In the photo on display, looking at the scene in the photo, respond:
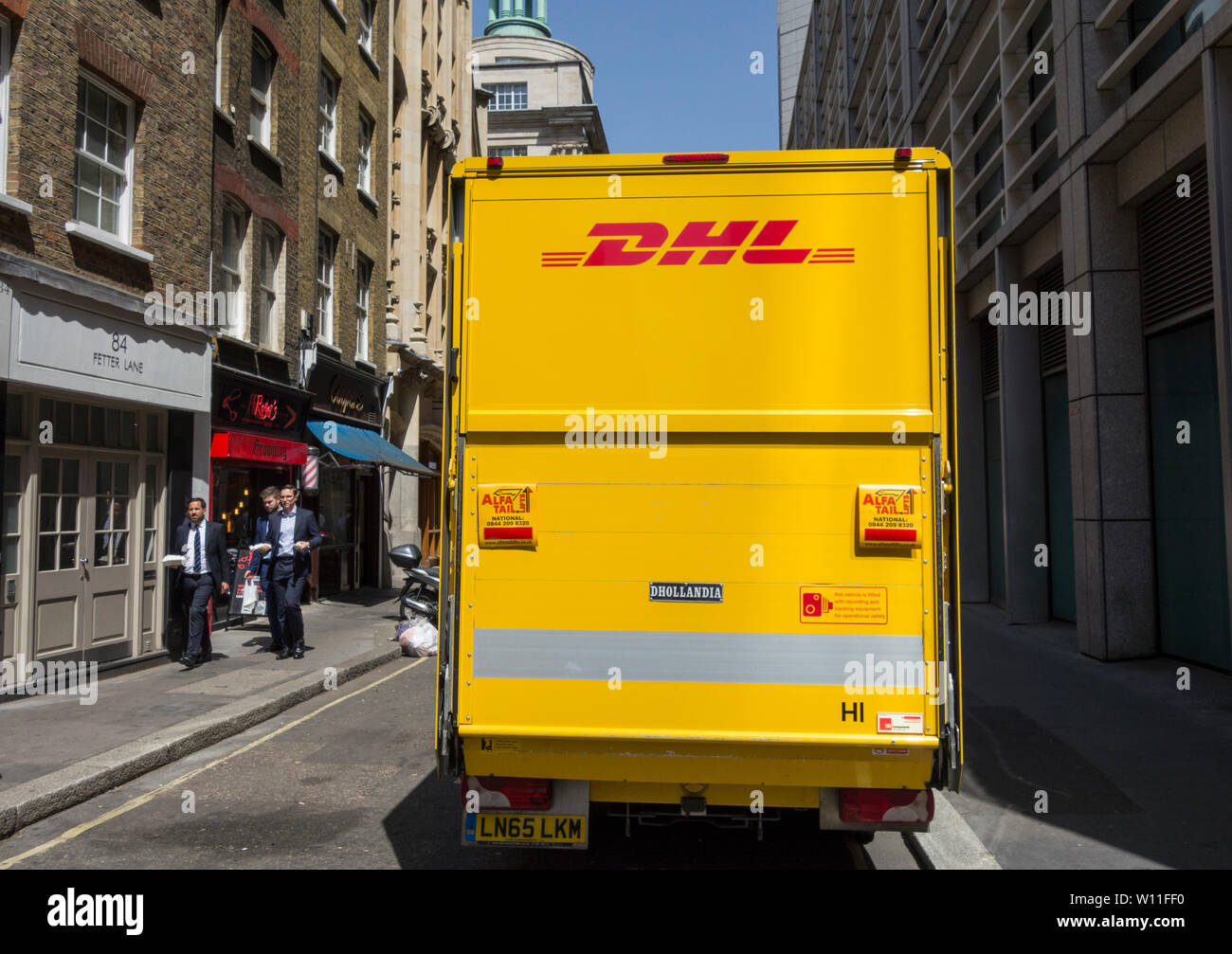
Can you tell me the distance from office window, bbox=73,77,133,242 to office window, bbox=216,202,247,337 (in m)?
2.79

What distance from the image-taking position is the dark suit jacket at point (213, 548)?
10.9m

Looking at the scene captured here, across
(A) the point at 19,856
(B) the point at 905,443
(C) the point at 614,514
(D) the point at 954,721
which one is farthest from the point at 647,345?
(A) the point at 19,856

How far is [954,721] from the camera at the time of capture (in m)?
3.84

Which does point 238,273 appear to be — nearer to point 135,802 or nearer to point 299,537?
point 299,537

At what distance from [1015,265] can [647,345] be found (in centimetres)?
1213

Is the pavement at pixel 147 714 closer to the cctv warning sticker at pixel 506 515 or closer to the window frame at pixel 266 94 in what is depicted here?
the cctv warning sticker at pixel 506 515

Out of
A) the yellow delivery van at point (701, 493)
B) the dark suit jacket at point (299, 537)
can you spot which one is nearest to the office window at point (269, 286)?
the dark suit jacket at point (299, 537)

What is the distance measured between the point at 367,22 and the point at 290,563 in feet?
48.0

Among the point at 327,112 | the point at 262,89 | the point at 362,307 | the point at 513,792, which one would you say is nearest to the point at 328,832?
the point at 513,792

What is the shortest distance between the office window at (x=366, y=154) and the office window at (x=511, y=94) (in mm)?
39500

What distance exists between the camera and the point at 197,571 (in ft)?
35.7

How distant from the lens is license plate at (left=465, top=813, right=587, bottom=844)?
13.3 ft

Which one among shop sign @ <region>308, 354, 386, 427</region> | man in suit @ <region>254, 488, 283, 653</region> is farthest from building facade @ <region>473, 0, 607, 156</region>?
man in suit @ <region>254, 488, 283, 653</region>
